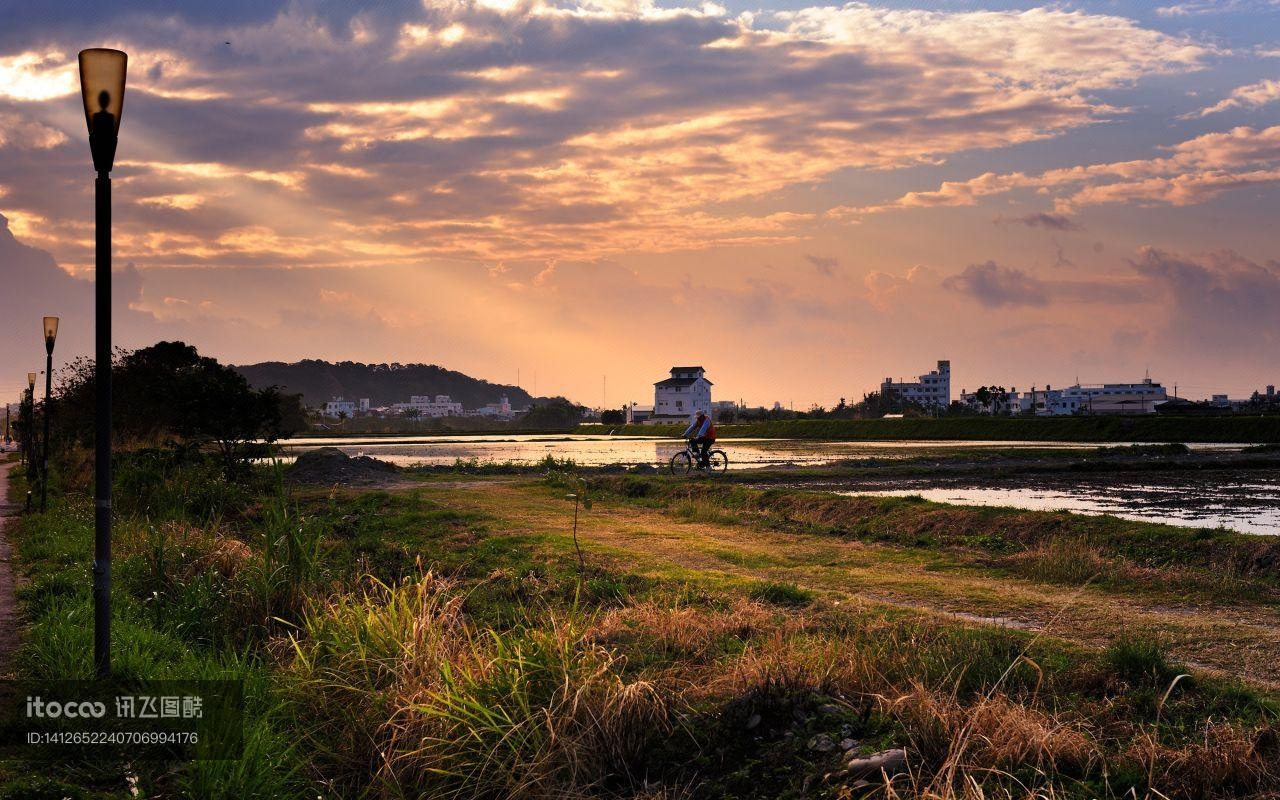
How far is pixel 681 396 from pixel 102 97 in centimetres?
14601

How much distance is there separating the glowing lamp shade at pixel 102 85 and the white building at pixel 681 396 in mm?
143222

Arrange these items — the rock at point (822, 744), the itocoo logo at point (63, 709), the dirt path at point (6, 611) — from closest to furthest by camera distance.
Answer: the rock at point (822, 744)
the itocoo logo at point (63, 709)
the dirt path at point (6, 611)

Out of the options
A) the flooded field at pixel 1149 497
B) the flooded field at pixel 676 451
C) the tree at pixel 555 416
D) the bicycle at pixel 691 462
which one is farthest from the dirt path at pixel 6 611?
the tree at pixel 555 416

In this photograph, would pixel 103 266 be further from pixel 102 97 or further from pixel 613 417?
pixel 613 417

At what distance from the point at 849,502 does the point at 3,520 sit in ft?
65.8

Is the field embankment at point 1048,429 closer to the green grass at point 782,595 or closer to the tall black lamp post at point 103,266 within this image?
the green grass at point 782,595

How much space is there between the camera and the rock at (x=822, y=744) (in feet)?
23.8

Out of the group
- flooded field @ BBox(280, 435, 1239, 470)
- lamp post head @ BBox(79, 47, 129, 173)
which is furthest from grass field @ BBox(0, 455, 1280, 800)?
flooded field @ BBox(280, 435, 1239, 470)

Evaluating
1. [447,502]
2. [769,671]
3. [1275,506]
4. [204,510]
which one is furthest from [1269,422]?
[769,671]

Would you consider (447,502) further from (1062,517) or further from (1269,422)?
(1269,422)

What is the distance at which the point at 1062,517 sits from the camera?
768 inches

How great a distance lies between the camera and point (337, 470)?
37719 millimetres

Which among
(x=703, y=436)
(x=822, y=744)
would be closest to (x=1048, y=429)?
(x=703, y=436)

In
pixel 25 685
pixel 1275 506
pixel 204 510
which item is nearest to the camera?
pixel 25 685
